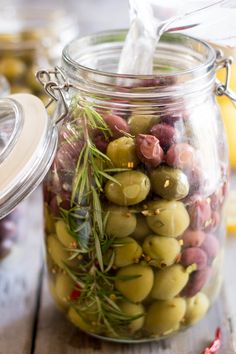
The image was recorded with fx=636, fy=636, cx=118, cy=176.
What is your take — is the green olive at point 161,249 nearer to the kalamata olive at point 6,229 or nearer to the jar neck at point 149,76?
the jar neck at point 149,76

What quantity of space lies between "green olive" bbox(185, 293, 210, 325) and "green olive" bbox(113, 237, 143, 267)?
8 cm

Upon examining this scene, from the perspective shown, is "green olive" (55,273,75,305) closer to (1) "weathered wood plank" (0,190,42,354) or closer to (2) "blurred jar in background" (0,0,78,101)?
(1) "weathered wood plank" (0,190,42,354)

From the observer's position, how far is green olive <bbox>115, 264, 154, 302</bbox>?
0.59 metres

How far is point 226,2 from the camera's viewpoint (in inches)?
23.3

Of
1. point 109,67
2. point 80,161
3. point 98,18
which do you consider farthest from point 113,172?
point 98,18

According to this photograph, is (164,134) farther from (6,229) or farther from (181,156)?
(6,229)

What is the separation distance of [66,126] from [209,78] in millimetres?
143

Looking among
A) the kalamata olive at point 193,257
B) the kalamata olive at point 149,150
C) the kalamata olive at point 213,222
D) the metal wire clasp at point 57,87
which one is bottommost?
the kalamata olive at point 193,257

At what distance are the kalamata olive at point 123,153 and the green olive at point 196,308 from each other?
16cm

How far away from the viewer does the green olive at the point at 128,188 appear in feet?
1.82

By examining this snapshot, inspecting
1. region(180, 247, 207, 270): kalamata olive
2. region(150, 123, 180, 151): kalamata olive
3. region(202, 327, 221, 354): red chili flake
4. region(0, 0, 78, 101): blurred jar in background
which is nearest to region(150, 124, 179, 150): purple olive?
region(150, 123, 180, 151): kalamata olive

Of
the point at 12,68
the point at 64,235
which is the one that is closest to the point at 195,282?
the point at 64,235

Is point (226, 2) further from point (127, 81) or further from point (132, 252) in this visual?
point (132, 252)

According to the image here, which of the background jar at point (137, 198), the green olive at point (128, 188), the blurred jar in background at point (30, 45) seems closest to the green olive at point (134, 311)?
the background jar at point (137, 198)
